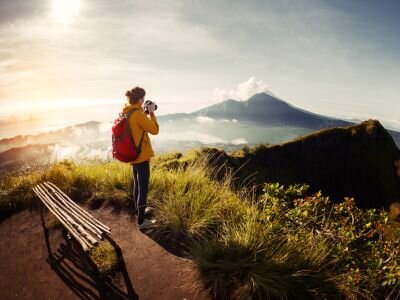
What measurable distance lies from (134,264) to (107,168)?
4672 millimetres

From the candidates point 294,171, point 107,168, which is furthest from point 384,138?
point 107,168

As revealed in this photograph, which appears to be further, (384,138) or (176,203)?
(384,138)

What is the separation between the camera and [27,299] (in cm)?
445

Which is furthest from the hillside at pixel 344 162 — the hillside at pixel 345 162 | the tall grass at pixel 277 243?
the tall grass at pixel 277 243

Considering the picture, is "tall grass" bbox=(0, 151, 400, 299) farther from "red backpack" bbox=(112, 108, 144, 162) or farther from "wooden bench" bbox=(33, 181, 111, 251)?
"wooden bench" bbox=(33, 181, 111, 251)

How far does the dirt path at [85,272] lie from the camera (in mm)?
4301

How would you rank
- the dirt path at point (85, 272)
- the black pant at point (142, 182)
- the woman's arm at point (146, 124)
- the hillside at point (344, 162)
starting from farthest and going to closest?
the hillside at point (344, 162)
the black pant at point (142, 182)
the woman's arm at point (146, 124)
the dirt path at point (85, 272)

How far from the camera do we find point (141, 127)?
5379 mm

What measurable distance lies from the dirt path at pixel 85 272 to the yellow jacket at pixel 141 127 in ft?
5.57

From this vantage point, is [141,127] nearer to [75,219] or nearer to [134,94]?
[134,94]

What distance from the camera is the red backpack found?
5.39 metres

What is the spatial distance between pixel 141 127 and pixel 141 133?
0.41ft

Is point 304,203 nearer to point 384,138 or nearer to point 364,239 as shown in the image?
point 364,239

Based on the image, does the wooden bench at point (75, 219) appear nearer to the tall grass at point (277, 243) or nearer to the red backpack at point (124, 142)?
the red backpack at point (124, 142)
